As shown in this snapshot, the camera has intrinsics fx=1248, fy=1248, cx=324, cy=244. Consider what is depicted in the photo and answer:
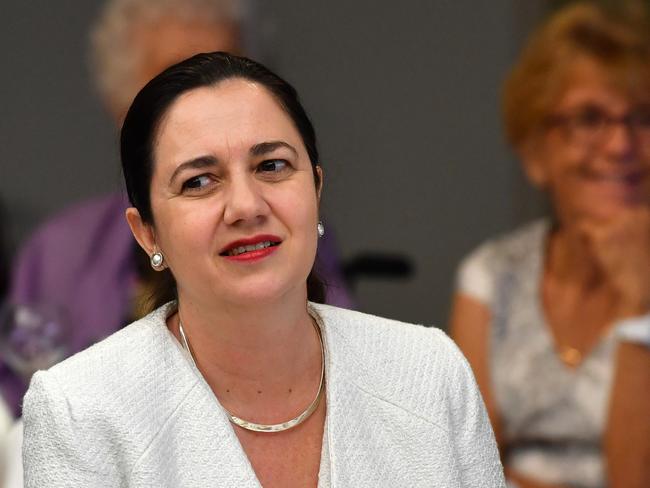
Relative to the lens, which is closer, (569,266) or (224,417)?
(224,417)

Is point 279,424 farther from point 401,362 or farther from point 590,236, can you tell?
point 590,236

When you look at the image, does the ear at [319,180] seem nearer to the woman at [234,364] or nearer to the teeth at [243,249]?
the woman at [234,364]

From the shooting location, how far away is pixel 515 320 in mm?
2938

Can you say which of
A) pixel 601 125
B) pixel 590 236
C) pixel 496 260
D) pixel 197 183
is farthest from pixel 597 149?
pixel 197 183

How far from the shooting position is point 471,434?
65.5 inches

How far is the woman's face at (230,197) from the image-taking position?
4.82 feet

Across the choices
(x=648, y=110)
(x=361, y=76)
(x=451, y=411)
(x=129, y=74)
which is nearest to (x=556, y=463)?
(x=648, y=110)

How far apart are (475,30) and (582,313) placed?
139 centimetres

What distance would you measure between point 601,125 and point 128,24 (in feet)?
3.86

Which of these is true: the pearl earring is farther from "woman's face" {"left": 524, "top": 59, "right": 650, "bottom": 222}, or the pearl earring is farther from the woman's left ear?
"woman's face" {"left": 524, "top": 59, "right": 650, "bottom": 222}

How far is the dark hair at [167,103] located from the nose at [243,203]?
119 millimetres

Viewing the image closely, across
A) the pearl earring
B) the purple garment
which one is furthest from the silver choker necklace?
the purple garment

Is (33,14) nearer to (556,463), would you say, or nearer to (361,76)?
(361,76)

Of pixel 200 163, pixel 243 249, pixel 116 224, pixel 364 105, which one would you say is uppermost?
pixel 200 163
